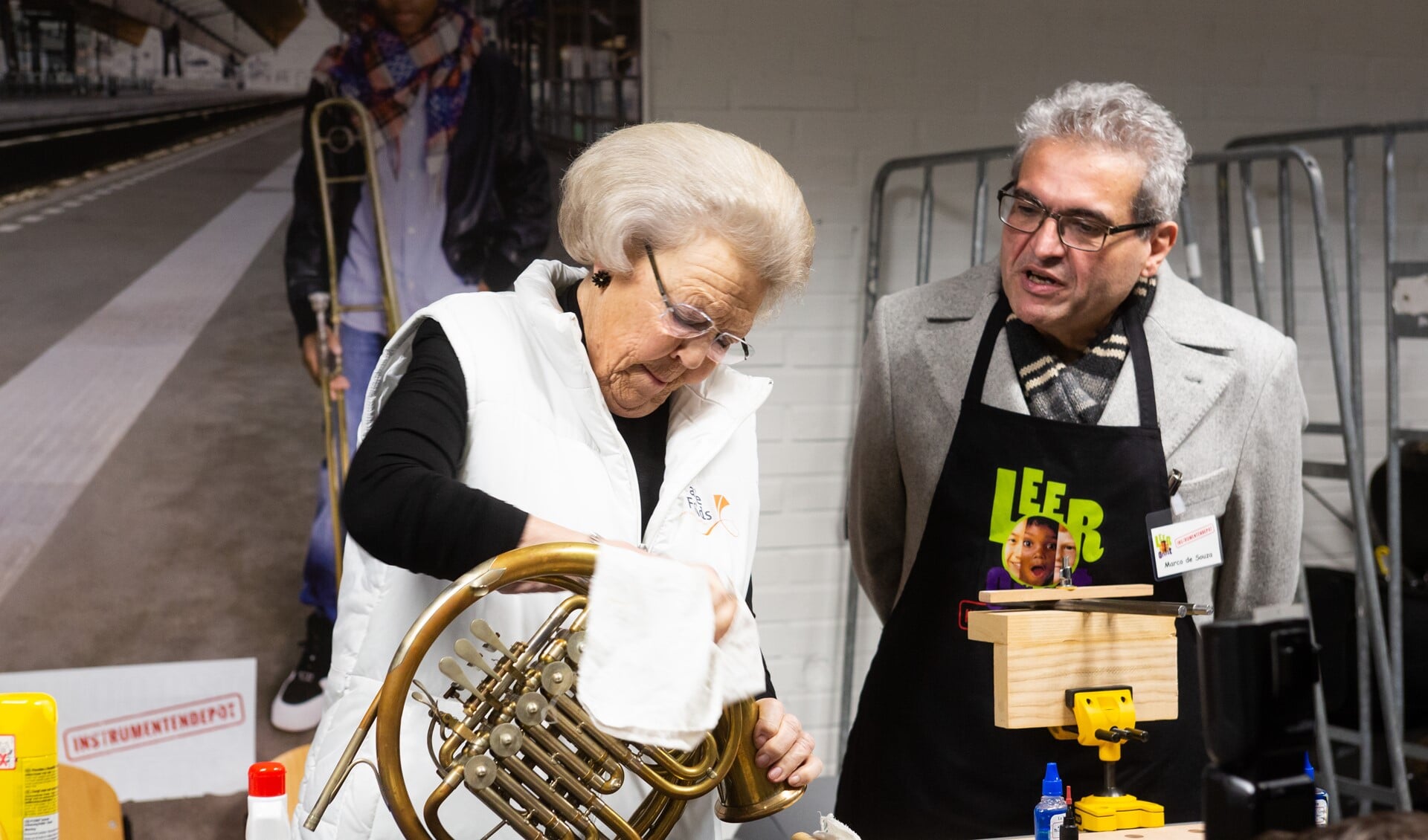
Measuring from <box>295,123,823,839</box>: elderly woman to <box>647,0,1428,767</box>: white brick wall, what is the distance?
173 cm

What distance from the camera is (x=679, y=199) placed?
1.32 m

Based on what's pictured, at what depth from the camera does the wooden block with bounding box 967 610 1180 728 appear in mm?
1503

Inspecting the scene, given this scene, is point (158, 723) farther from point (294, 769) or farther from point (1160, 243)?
point (1160, 243)

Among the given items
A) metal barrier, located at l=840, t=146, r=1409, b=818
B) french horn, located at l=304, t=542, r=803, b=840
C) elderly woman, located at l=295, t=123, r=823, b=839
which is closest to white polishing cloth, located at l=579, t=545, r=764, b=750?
french horn, located at l=304, t=542, r=803, b=840

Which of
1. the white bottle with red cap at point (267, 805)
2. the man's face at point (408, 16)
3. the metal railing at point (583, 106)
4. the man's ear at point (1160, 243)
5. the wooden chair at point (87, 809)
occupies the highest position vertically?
the man's face at point (408, 16)

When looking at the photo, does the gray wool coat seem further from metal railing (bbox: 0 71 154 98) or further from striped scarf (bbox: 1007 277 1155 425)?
metal railing (bbox: 0 71 154 98)

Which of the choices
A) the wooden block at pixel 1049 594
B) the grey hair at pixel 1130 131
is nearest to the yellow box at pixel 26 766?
the wooden block at pixel 1049 594

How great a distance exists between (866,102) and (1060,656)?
2031 millimetres

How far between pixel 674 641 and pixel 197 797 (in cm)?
229

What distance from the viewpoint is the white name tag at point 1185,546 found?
1854 mm

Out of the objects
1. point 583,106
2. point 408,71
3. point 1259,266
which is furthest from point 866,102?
point 408,71

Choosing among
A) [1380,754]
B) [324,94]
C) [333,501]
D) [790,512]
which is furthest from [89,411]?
[1380,754]

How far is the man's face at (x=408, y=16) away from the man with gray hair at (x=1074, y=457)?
1457 millimetres

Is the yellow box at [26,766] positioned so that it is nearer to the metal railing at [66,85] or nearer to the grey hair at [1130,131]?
the grey hair at [1130,131]
